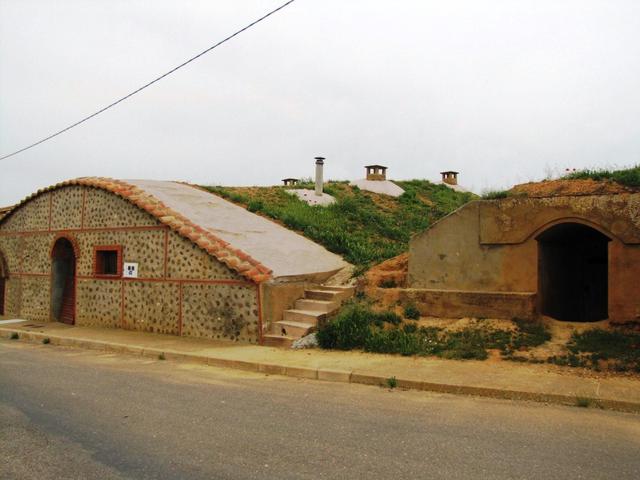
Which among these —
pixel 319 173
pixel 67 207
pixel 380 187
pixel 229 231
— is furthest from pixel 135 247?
pixel 380 187

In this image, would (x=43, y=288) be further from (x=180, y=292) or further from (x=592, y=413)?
(x=592, y=413)

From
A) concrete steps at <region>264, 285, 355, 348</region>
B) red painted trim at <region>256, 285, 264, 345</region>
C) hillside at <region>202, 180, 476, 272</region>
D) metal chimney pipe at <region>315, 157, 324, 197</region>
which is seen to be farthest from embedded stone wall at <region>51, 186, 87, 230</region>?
metal chimney pipe at <region>315, 157, 324, 197</region>

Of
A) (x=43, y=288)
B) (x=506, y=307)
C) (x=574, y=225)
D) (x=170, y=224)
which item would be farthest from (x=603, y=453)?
(x=43, y=288)

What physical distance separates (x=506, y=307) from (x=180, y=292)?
25.1 feet

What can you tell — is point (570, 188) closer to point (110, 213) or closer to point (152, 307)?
point (152, 307)

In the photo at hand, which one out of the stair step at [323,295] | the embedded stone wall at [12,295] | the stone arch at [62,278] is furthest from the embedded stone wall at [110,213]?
the embedded stone wall at [12,295]

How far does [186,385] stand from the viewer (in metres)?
8.26

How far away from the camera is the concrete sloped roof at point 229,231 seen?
42.0ft

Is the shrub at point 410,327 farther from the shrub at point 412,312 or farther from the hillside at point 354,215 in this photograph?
the hillside at point 354,215

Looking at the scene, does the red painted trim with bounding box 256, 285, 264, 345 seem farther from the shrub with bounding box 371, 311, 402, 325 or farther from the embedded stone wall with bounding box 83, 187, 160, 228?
the embedded stone wall with bounding box 83, 187, 160, 228

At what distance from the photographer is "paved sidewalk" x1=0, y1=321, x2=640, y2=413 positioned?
7.09 m

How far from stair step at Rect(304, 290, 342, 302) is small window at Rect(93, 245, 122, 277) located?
6126mm

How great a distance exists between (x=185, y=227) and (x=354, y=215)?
8.92 metres

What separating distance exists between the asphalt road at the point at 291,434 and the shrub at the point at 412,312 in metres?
3.57
